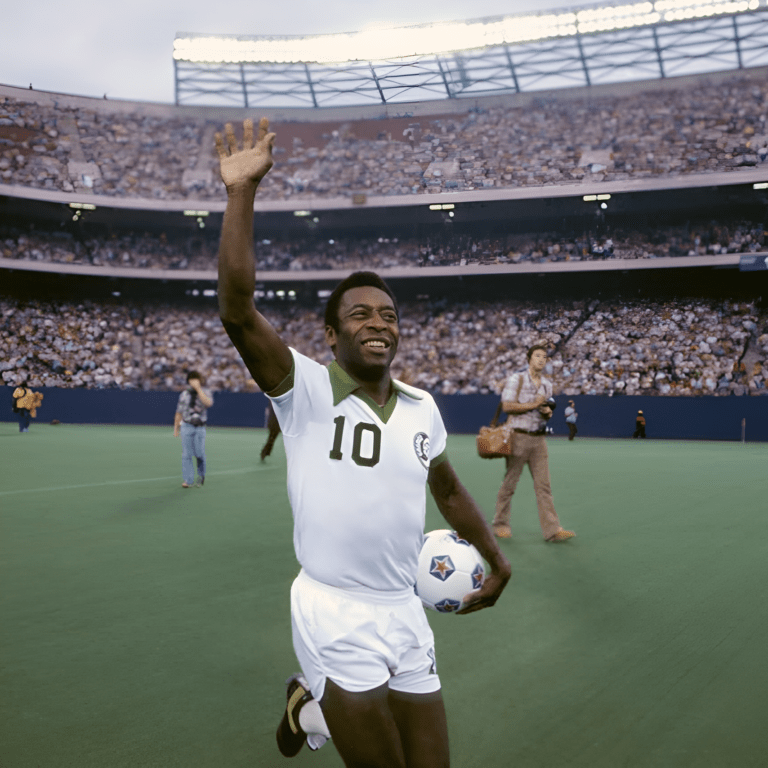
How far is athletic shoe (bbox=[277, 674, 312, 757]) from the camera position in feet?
10.0

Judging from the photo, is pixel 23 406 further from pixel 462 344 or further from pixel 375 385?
pixel 375 385

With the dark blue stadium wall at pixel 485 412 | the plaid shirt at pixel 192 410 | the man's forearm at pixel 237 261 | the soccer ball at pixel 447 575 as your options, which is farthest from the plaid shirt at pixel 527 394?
the dark blue stadium wall at pixel 485 412

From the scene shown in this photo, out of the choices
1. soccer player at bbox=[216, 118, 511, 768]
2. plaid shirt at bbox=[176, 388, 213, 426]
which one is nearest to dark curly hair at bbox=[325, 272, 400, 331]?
soccer player at bbox=[216, 118, 511, 768]

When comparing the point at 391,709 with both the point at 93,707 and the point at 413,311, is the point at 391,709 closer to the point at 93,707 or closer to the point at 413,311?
the point at 93,707

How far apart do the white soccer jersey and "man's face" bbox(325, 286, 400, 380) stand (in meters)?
0.09

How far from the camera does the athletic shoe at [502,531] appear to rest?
8.78 meters

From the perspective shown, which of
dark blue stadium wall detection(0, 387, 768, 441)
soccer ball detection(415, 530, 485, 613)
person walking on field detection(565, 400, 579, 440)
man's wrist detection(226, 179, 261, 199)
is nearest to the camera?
man's wrist detection(226, 179, 261, 199)

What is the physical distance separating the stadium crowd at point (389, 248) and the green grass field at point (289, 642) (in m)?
29.6

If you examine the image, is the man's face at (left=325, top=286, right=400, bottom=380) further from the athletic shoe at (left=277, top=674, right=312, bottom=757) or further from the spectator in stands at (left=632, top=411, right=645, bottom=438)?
the spectator in stands at (left=632, top=411, right=645, bottom=438)

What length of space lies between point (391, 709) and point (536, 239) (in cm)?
3919

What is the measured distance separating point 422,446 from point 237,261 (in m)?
0.99

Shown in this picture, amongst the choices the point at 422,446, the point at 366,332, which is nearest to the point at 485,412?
the point at 422,446

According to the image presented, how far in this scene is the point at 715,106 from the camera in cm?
3984

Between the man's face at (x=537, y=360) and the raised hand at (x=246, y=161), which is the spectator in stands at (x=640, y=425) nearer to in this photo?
the man's face at (x=537, y=360)
